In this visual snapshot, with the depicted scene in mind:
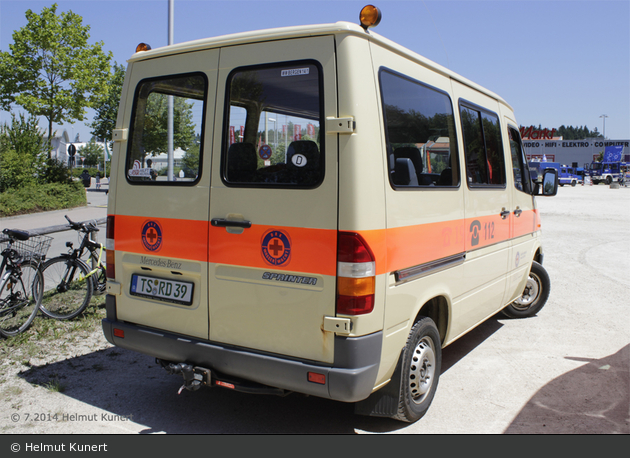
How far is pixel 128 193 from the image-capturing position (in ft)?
12.4

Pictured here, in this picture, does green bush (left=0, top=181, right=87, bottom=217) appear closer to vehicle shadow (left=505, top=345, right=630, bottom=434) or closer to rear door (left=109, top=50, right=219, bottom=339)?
rear door (left=109, top=50, right=219, bottom=339)

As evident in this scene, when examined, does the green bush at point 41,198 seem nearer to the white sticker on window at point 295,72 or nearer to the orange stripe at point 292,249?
the orange stripe at point 292,249

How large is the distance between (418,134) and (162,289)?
2138mm

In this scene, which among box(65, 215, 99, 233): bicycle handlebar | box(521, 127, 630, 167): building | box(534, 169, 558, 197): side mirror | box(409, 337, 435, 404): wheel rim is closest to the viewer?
box(409, 337, 435, 404): wheel rim

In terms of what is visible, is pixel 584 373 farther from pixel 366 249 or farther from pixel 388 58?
pixel 388 58

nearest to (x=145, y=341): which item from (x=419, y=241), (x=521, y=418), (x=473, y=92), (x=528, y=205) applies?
(x=419, y=241)

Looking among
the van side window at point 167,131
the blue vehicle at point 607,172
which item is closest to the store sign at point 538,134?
the blue vehicle at point 607,172

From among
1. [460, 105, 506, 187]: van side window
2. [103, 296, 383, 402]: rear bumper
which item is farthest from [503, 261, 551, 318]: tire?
[103, 296, 383, 402]: rear bumper

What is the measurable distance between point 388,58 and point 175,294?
6.96ft

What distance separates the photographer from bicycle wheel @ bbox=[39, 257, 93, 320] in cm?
Result: 577

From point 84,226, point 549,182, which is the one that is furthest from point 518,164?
point 84,226

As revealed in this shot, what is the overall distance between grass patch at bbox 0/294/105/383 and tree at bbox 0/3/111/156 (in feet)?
67.3

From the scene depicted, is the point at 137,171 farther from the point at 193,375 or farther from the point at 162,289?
the point at 193,375

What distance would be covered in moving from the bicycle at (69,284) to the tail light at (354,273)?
13.3 feet
